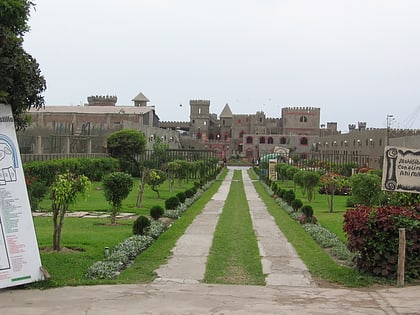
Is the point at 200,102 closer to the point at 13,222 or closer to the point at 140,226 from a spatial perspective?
the point at 140,226

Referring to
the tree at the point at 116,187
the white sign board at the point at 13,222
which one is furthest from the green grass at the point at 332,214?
the white sign board at the point at 13,222

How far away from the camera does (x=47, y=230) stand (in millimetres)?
13164

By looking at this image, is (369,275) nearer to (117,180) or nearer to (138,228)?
(138,228)

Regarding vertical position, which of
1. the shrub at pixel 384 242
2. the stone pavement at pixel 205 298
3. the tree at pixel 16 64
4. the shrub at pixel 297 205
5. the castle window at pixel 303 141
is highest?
the castle window at pixel 303 141

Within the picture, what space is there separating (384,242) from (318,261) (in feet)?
5.93

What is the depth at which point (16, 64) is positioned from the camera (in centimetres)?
734

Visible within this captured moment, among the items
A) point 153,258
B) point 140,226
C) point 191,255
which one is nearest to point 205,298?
point 153,258

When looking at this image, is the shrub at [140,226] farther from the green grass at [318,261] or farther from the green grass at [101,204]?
the green grass at [101,204]

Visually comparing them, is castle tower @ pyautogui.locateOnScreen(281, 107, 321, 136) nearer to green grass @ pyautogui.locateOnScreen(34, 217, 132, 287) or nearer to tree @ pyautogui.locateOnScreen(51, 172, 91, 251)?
green grass @ pyautogui.locateOnScreen(34, 217, 132, 287)

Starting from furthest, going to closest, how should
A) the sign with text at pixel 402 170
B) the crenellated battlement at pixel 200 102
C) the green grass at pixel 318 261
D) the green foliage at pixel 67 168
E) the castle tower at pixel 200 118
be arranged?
the castle tower at pixel 200 118 → the crenellated battlement at pixel 200 102 → the green foliage at pixel 67 168 → the sign with text at pixel 402 170 → the green grass at pixel 318 261

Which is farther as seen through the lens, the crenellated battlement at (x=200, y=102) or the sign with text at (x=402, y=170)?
the crenellated battlement at (x=200, y=102)

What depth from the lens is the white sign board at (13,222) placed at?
7.17 meters

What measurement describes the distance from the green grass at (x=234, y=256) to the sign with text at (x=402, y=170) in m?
2.41

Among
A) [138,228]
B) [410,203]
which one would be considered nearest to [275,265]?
[410,203]
